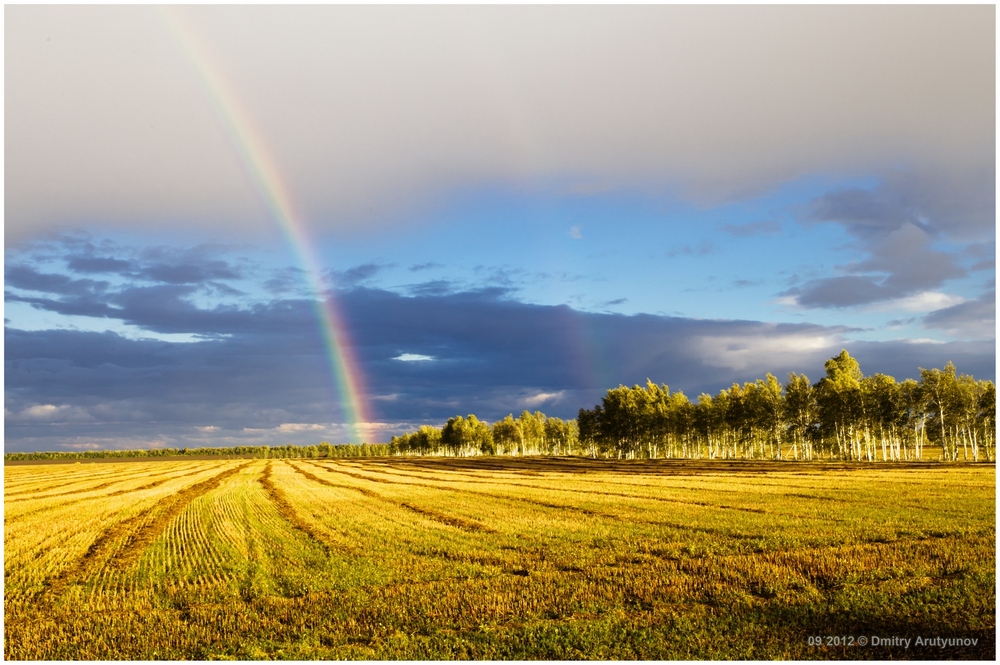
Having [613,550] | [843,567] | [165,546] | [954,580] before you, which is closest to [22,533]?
[165,546]

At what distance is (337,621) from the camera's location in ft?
52.0

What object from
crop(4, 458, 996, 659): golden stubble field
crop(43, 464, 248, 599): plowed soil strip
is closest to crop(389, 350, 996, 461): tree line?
crop(4, 458, 996, 659): golden stubble field

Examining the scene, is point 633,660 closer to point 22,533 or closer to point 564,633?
point 564,633

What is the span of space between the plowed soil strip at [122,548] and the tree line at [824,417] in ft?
306

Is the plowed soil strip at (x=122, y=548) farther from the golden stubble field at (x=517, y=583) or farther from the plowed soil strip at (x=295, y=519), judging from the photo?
the plowed soil strip at (x=295, y=519)

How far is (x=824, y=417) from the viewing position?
107500 millimetres

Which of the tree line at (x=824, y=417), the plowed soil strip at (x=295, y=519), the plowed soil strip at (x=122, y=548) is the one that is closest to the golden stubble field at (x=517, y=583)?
the plowed soil strip at (x=122, y=548)

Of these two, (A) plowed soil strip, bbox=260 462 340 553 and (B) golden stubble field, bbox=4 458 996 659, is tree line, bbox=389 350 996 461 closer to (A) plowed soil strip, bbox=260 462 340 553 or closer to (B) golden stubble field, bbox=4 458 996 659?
(B) golden stubble field, bbox=4 458 996 659

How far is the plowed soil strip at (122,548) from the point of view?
22.5 m

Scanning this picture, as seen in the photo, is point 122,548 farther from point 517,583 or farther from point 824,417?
point 824,417

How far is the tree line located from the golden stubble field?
236ft

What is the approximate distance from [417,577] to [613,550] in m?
7.61

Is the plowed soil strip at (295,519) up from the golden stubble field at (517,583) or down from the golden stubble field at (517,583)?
A: down

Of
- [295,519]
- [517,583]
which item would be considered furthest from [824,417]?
[517,583]
